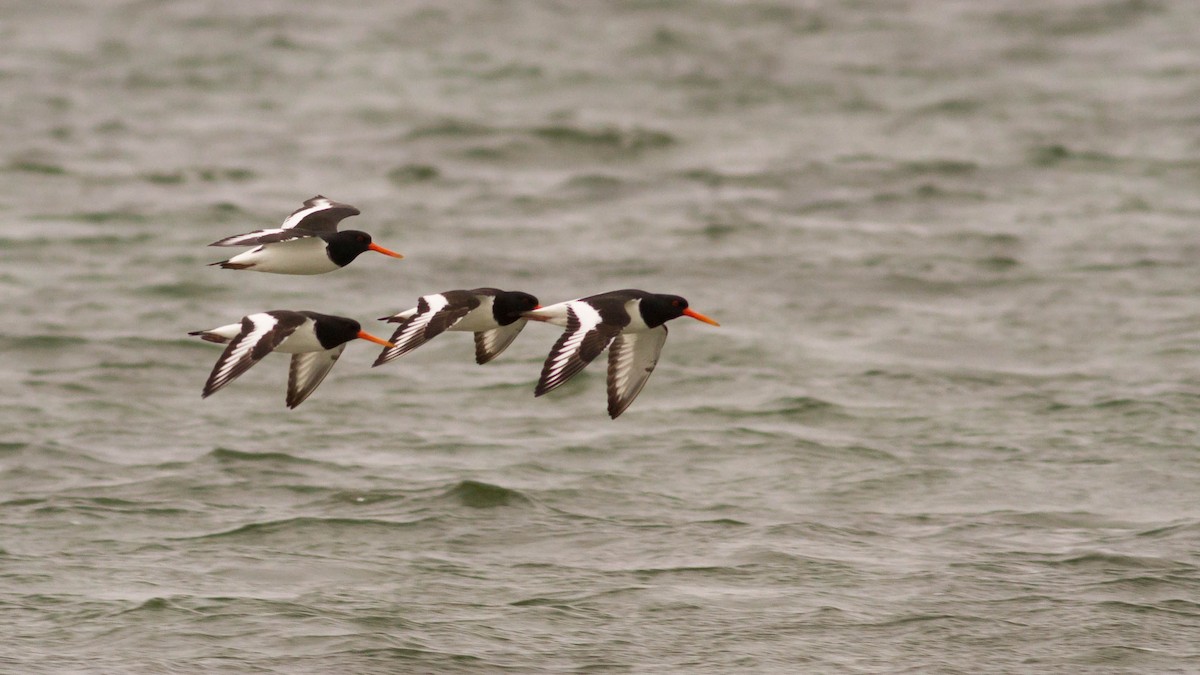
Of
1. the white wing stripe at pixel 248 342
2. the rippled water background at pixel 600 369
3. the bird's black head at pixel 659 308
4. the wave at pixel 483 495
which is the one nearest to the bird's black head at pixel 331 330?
the white wing stripe at pixel 248 342

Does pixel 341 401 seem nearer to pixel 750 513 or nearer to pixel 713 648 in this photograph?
pixel 750 513

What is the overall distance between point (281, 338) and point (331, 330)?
0.35 m

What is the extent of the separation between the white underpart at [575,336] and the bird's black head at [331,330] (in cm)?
124

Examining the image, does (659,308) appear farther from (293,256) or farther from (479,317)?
(293,256)

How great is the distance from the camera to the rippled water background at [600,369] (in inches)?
503

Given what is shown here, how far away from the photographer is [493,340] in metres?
11.5

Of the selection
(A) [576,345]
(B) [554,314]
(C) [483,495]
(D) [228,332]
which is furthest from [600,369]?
(A) [576,345]

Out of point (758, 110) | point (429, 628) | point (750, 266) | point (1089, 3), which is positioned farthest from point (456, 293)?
point (1089, 3)

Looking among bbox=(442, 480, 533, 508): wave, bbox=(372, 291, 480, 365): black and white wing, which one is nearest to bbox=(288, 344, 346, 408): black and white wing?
bbox=(372, 291, 480, 365): black and white wing

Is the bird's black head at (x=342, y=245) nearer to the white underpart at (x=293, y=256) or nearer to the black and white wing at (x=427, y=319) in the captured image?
the white underpart at (x=293, y=256)

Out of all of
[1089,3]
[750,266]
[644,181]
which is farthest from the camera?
[1089,3]

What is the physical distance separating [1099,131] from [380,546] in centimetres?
1556

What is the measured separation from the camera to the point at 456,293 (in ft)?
35.1

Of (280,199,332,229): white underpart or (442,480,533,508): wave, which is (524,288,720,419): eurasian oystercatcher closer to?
(280,199,332,229): white underpart
